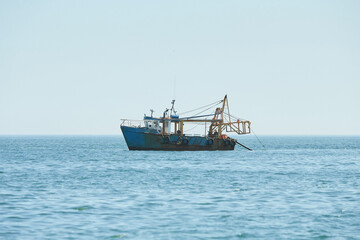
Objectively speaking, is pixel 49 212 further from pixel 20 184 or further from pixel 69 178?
pixel 69 178

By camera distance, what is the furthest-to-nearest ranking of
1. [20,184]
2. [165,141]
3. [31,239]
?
[165,141] → [20,184] → [31,239]

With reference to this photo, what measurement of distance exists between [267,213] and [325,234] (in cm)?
384

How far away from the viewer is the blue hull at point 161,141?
6569 cm

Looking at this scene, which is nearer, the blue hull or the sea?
the sea

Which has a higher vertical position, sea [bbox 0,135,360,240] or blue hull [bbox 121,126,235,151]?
blue hull [bbox 121,126,235,151]

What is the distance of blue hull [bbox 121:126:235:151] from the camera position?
65.7 metres

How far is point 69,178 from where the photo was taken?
36.1m

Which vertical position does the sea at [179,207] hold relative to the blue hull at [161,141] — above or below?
below

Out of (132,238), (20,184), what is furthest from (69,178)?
(132,238)

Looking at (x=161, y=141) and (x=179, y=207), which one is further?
(x=161, y=141)

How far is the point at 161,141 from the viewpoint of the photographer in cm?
6588

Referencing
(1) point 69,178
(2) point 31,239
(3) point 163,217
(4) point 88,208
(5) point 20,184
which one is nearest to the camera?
(2) point 31,239

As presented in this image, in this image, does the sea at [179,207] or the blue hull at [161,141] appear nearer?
the sea at [179,207]

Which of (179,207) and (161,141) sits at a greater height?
(161,141)
